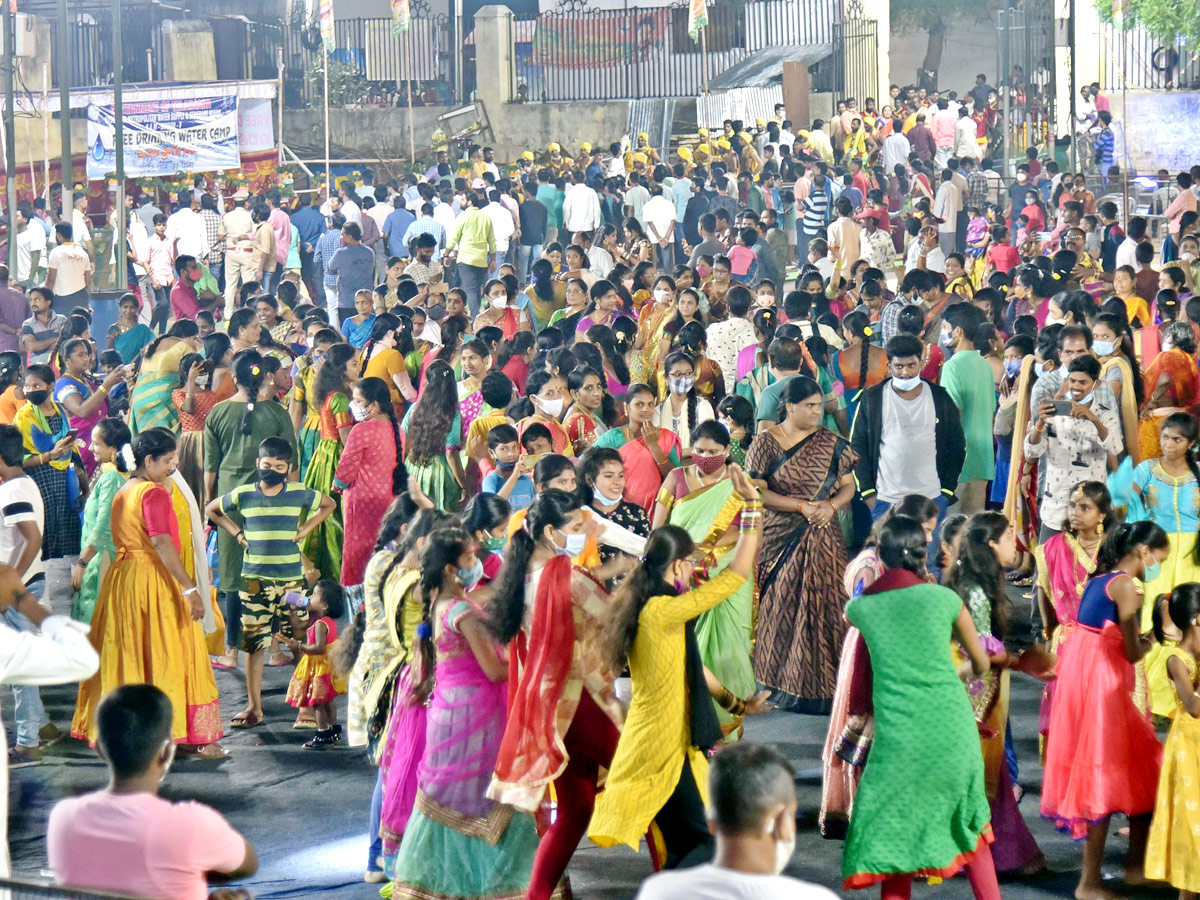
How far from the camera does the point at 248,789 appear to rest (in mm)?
7656

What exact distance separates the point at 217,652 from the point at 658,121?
79.4 ft

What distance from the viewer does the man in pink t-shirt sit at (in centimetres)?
385

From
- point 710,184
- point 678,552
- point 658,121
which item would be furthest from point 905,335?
point 658,121

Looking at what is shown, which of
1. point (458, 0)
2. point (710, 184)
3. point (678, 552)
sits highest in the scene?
point (458, 0)

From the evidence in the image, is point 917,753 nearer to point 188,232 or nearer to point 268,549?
point 268,549

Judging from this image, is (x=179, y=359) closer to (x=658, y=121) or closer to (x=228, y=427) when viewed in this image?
(x=228, y=427)

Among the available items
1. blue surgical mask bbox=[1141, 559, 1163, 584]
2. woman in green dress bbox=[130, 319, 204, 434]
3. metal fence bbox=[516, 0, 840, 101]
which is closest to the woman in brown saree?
blue surgical mask bbox=[1141, 559, 1163, 584]

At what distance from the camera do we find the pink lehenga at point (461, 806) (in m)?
5.84

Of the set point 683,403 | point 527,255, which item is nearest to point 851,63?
point 527,255

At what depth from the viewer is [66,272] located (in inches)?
672

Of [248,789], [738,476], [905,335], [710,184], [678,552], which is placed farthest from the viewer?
[710,184]

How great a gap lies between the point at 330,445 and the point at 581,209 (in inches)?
460

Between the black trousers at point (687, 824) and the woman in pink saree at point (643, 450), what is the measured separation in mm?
2613

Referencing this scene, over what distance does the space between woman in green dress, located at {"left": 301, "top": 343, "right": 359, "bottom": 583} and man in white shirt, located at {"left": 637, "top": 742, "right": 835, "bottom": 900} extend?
6.18 meters
